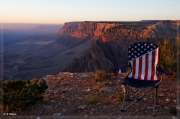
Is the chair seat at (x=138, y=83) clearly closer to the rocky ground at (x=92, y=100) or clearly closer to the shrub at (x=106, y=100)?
the rocky ground at (x=92, y=100)

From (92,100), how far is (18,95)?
1.35 metres

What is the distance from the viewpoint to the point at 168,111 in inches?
157

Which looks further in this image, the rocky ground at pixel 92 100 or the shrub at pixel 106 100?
the shrub at pixel 106 100

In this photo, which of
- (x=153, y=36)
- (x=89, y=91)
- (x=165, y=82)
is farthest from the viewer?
(x=153, y=36)

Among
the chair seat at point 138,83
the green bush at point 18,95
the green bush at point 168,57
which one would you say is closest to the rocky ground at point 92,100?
the green bush at point 18,95

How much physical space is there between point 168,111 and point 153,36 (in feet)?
97.2

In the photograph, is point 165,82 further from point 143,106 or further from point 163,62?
point 143,106

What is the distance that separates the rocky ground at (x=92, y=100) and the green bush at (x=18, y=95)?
13 centimetres

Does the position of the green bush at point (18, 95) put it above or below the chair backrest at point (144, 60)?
below

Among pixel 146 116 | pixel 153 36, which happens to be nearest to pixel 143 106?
pixel 146 116

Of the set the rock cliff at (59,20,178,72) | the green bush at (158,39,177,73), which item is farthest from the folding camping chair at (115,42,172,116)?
the rock cliff at (59,20,178,72)

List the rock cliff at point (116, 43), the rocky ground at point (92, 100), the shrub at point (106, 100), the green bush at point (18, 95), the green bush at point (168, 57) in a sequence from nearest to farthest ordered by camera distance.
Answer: the rocky ground at point (92, 100) → the green bush at point (18, 95) → the shrub at point (106, 100) → the green bush at point (168, 57) → the rock cliff at point (116, 43)

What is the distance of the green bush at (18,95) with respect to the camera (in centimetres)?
423

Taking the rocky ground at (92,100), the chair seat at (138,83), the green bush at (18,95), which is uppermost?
the chair seat at (138,83)
